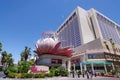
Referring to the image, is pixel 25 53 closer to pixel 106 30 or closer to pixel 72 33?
pixel 72 33

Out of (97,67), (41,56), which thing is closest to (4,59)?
(41,56)

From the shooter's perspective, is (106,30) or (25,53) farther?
(106,30)

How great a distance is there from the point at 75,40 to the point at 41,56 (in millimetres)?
53752

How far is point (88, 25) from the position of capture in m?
88.1

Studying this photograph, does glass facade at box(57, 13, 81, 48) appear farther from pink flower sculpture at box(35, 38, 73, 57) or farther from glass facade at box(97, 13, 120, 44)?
pink flower sculpture at box(35, 38, 73, 57)

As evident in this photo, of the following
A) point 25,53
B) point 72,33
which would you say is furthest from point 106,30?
point 25,53

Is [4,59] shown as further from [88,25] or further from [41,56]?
[88,25]

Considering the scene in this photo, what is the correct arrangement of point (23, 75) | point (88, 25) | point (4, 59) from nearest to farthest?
point (23, 75), point (4, 59), point (88, 25)

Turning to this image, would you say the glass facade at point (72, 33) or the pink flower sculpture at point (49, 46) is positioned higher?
the glass facade at point (72, 33)

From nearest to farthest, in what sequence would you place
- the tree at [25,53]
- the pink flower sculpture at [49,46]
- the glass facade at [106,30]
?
the pink flower sculpture at [49,46]
the tree at [25,53]
the glass facade at [106,30]

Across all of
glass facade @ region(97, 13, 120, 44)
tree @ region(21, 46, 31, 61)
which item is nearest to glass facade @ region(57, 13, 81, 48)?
glass facade @ region(97, 13, 120, 44)

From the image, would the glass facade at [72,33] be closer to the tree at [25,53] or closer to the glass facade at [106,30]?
the glass facade at [106,30]

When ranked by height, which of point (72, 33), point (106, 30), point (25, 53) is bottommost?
point (25, 53)

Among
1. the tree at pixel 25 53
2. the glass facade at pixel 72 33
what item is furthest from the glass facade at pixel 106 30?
the tree at pixel 25 53
